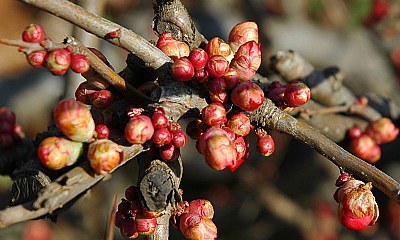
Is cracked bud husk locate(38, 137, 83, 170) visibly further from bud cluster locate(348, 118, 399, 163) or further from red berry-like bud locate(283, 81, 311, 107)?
bud cluster locate(348, 118, 399, 163)

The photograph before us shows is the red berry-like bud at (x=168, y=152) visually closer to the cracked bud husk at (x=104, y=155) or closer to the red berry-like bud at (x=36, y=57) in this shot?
the cracked bud husk at (x=104, y=155)

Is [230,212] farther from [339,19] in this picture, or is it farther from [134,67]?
[134,67]

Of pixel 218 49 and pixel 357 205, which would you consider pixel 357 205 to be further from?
pixel 218 49

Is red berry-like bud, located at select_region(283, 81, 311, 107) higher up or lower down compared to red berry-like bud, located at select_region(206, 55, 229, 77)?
lower down

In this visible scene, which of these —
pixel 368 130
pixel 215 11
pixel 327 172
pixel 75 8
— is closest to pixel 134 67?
pixel 75 8

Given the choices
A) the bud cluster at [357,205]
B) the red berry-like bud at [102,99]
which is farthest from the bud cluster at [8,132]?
the bud cluster at [357,205]

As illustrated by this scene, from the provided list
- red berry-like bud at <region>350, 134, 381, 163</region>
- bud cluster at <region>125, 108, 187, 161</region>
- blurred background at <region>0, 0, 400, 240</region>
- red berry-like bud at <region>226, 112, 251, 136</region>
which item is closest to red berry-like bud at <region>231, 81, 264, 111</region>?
red berry-like bud at <region>226, 112, 251, 136</region>
